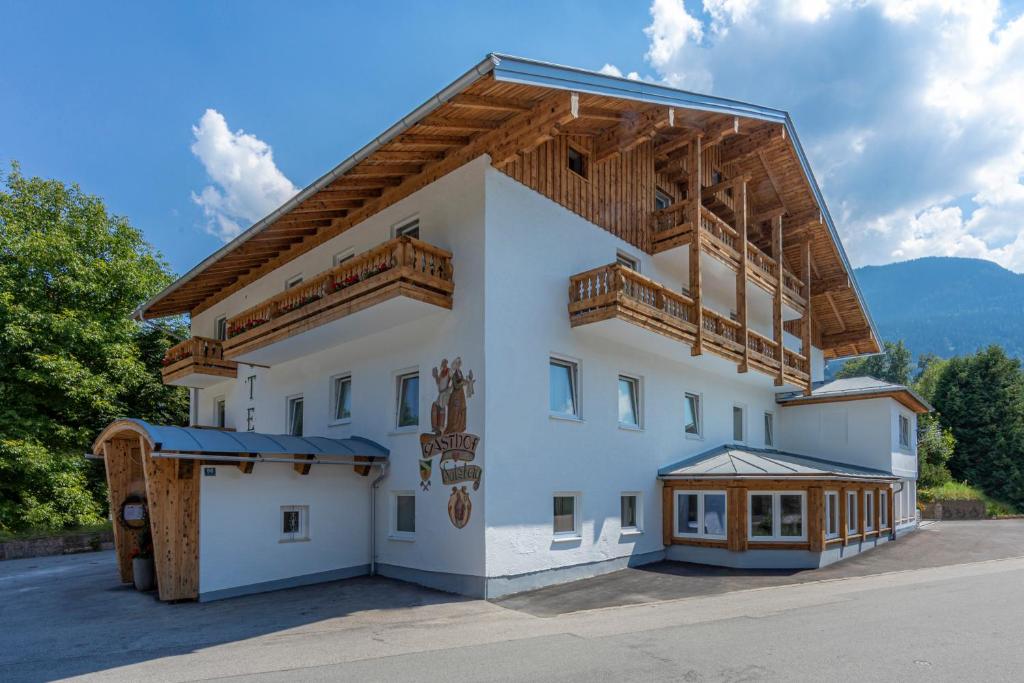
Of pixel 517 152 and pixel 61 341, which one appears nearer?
pixel 517 152

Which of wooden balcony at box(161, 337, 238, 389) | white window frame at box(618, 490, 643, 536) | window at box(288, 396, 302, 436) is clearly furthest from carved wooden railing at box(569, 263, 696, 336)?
wooden balcony at box(161, 337, 238, 389)

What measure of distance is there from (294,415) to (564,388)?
28.6 ft

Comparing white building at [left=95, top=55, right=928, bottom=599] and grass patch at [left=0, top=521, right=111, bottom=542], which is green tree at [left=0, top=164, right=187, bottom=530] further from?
white building at [left=95, top=55, right=928, bottom=599]

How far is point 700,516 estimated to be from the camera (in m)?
17.0

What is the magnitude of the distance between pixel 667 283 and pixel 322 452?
1105 cm

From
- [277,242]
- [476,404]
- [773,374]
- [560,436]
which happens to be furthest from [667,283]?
[277,242]

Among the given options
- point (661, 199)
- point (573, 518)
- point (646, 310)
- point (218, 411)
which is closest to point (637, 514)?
point (573, 518)

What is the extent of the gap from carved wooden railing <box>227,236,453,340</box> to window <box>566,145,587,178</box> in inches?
174

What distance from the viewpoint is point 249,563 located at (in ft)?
42.9

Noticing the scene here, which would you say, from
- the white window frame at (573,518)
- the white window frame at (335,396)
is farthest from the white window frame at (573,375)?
the white window frame at (335,396)

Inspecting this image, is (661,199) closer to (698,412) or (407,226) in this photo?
(698,412)

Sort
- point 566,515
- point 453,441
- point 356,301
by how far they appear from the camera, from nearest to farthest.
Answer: point 453,441
point 356,301
point 566,515

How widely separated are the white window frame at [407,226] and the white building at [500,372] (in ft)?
0.28

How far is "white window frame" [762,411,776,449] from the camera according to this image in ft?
78.4
